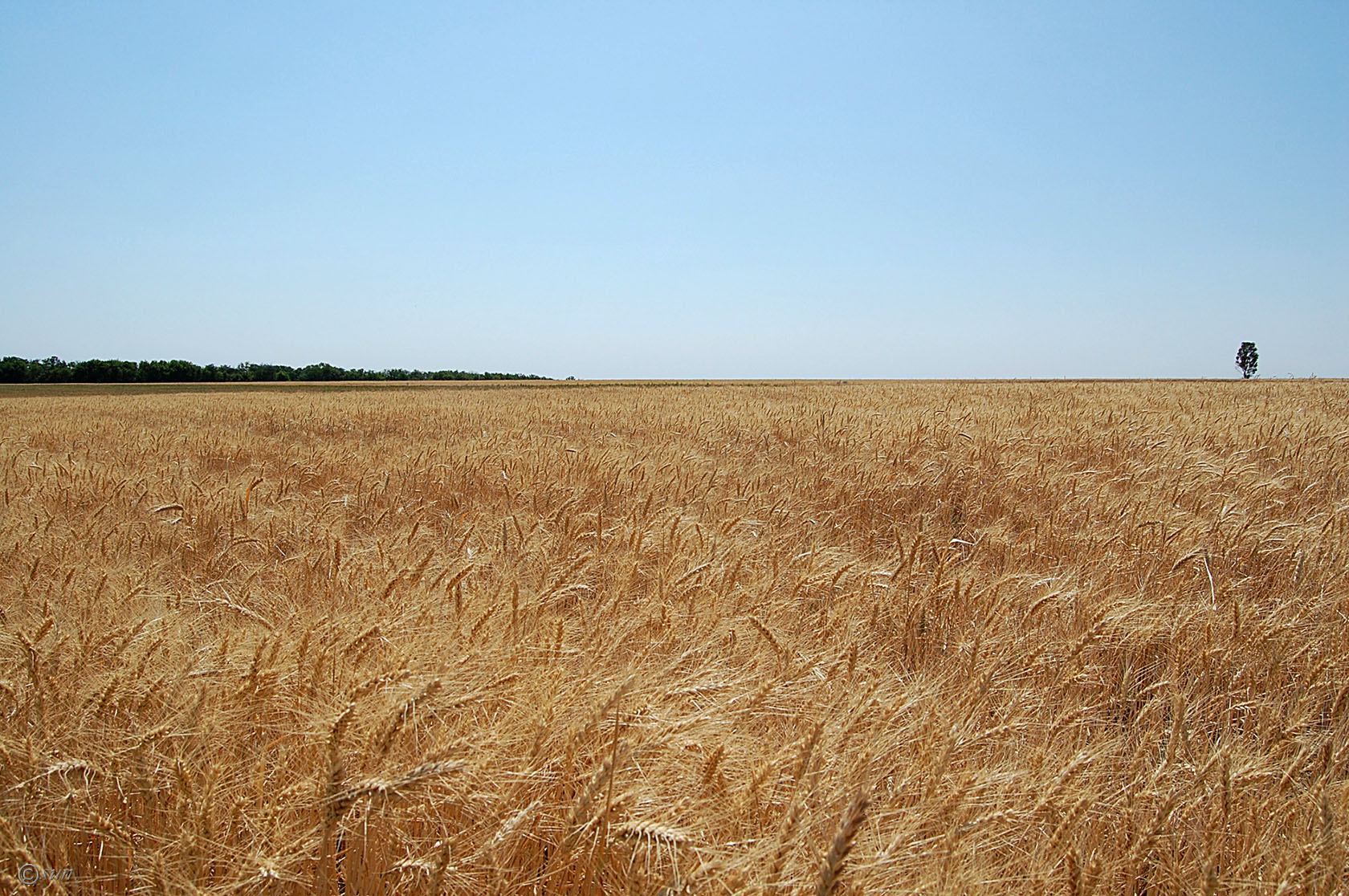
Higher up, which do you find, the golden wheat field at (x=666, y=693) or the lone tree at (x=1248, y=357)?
the lone tree at (x=1248, y=357)

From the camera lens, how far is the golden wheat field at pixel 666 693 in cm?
116

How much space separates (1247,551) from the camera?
3193 mm

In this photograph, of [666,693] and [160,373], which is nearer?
[666,693]

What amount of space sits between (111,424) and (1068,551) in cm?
1132

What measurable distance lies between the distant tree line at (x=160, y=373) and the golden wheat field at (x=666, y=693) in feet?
246

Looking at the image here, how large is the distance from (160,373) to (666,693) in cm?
9231

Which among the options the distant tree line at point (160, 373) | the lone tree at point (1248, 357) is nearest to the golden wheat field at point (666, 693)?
the distant tree line at point (160, 373)
